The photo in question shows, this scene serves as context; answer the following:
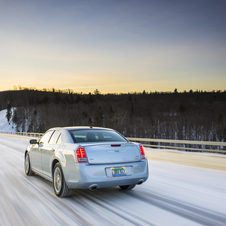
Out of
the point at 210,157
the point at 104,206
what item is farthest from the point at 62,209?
the point at 210,157

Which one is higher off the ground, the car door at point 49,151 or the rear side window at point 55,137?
the rear side window at point 55,137

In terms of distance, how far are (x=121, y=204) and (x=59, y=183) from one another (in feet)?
4.80

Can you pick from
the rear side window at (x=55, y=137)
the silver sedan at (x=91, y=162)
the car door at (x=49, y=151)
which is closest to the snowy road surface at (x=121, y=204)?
the silver sedan at (x=91, y=162)

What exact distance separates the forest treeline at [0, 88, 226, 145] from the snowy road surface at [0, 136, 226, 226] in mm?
86806

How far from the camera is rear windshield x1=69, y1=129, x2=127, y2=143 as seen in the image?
5797 mm

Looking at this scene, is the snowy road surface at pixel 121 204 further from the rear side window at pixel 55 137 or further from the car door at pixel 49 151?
the rear side window at pixel 55 137

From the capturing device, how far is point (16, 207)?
16.1 ft

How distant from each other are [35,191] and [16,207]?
1232 millimetres

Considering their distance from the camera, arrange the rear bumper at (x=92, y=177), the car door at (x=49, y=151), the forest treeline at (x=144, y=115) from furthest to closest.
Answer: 1. the forest treeline at (x=144, y=115)
2. the car door at (x=49, y=151)
3. the rear bumper at (x=92, y=177)

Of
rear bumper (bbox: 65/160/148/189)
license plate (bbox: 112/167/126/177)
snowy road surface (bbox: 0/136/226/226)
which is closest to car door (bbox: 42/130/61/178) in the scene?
snowy road surface (bbox: 0/136/226/226)

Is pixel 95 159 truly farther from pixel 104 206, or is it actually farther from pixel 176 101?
pixel 176 101

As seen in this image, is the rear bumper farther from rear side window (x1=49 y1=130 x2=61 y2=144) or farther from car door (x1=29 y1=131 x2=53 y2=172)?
car door (x1=29 y1=131 x2=53 y2=172)

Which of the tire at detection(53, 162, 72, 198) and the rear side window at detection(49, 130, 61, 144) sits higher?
the rear side window at detection(49, 130, 61, 144)

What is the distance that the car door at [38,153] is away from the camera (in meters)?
7.02
